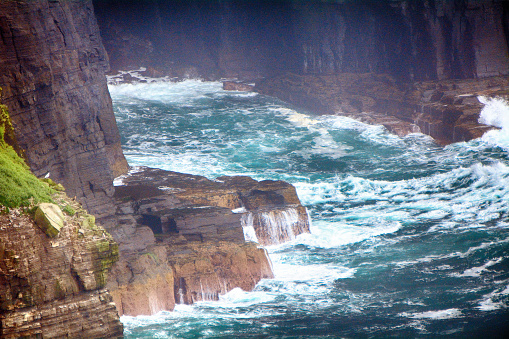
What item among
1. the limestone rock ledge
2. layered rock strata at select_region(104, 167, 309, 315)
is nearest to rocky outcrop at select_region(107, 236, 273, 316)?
Result: layered rock strata at select_region(104, 167, 309, 315)

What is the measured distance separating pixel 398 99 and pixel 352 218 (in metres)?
21.7

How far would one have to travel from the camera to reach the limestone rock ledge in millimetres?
15617

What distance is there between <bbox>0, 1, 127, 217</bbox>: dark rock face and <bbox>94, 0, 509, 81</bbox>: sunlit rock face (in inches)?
1234

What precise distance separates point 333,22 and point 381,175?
23.6 meters

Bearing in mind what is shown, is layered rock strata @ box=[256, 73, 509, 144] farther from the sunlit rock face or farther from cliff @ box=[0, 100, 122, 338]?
cliff @ box=[0, 100, 122, 338]

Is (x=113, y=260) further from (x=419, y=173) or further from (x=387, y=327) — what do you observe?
(x=419, y=173)

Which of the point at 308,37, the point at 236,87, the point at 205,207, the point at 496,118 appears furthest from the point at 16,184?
the point at 308,37

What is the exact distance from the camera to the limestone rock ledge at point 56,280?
15617 millimetres

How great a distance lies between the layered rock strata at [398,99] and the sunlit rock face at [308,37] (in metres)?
1.34

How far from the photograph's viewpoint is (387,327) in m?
20.4

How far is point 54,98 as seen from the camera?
23703 mm

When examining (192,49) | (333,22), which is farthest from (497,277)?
(192,49)

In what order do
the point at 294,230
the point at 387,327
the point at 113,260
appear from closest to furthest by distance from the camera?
the point at 113,260 → the point at 387,327 → the point at 294,230

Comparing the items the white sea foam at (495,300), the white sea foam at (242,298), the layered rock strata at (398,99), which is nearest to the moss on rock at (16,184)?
the white sea foam at (242,298)
